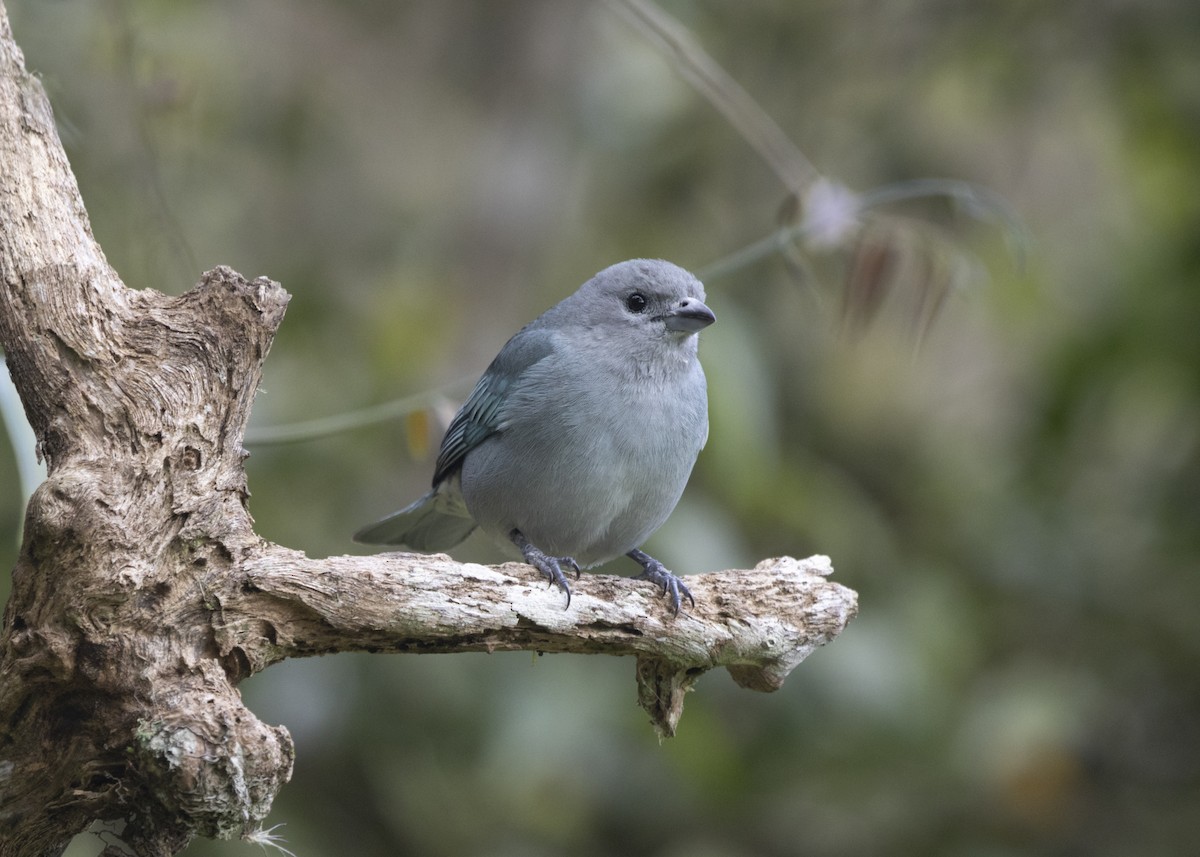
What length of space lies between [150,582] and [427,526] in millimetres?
2127

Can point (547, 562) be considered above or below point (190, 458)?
above

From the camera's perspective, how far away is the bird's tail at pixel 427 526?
460cm

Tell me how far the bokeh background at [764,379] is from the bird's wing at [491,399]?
0.54 m

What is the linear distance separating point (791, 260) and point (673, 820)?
3.30m

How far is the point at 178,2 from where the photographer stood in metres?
6.28

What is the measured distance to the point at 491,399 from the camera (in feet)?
14.0

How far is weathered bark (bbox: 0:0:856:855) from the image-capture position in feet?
8.17

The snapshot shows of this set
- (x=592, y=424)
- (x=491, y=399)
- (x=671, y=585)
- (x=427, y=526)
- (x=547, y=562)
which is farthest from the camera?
(x=427, y=526)

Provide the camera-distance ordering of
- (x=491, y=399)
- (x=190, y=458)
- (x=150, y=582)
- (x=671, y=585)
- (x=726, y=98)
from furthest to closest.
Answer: (x=726, y=98)
(x=491, y=399)
(x=671, y=585)
(x=190, y=458)
(x=150, y=582)

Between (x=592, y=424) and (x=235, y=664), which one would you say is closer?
(x=235, y=664)

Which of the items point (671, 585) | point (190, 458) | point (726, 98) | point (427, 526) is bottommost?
point (190, 458)

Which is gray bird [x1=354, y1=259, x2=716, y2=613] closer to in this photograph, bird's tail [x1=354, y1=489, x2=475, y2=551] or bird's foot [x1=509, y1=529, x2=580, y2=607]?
bird's foot [x1=509, y1=529, x2=580, y2=607]

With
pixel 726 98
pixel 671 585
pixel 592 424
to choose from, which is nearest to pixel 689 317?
pixel 592 424

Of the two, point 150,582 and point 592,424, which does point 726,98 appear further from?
point 150,582
